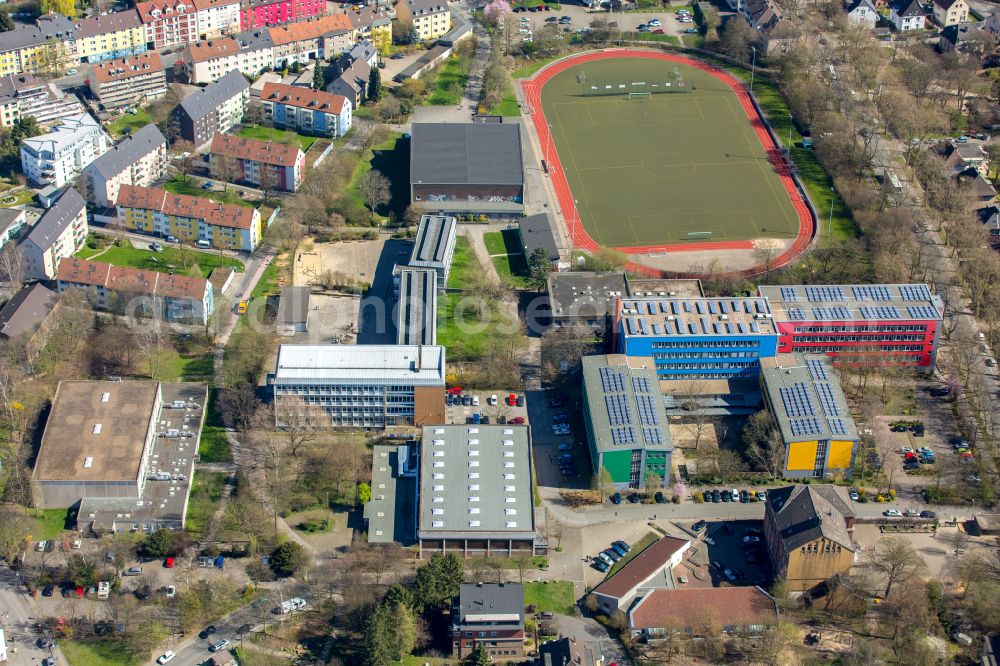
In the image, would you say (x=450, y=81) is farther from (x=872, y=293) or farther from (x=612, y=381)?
(x=612, y=381)

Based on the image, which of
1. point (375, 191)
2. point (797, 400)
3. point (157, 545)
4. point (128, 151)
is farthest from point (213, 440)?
point (797, 400)

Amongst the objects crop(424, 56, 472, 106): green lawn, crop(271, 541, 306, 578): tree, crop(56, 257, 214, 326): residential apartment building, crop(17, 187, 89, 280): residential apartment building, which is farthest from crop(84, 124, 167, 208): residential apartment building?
crop(271, 541, 306, 578): tree

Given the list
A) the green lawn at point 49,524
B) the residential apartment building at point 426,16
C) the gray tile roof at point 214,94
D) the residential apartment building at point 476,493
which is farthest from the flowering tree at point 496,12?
the green lawn at point 49,524

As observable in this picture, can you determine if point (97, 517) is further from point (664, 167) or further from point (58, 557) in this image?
point (664, 167)

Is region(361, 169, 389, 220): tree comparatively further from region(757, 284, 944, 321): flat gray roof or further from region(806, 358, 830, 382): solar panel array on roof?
region(806, 358, 830, 382): solar panel array on roof

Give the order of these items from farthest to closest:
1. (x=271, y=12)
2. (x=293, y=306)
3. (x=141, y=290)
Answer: (x=271, y=12), (x=293, y=306), (x=141, y=290)

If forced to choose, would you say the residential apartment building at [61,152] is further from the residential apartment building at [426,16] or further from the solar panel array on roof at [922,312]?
the solar panel array on roof at [922,312]

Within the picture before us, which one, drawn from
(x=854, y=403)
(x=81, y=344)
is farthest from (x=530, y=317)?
(x=81, y=344)

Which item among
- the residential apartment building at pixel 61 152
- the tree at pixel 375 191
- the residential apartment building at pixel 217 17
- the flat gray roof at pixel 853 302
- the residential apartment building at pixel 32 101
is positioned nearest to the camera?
the flat gray roof at pixel 853 302
